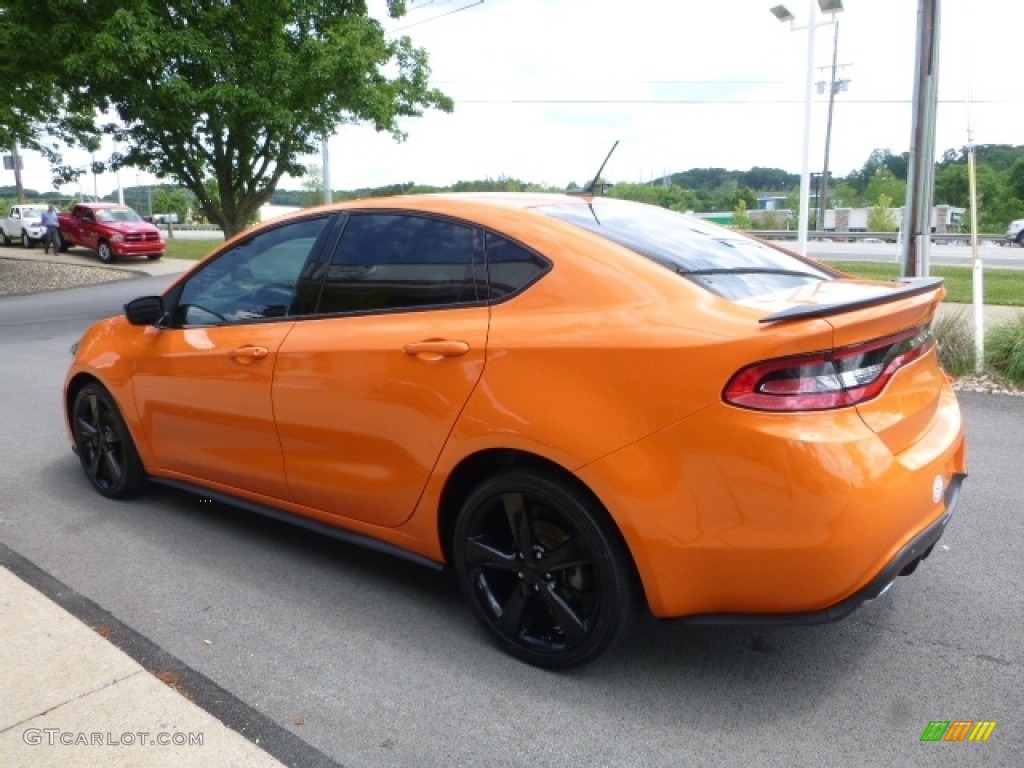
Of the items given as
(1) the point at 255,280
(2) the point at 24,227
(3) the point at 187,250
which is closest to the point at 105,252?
(3) the point at 187,250

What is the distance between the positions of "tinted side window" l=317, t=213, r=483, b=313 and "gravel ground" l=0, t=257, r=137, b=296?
21.0m

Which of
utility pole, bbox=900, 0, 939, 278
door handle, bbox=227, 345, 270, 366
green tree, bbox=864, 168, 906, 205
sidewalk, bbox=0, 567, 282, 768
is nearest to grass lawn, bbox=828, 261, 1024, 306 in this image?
utility pole, bbox=900, 0, 939, 278

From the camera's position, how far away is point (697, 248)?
3.12 m

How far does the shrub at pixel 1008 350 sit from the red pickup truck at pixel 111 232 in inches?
1047

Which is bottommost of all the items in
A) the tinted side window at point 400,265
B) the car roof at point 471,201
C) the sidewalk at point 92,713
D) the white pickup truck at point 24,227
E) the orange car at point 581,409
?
the sidewalk at point 92,713

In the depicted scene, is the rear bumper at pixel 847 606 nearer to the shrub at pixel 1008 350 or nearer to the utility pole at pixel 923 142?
the shrub at pixel 1008 350

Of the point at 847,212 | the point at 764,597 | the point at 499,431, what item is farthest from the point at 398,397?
the point at 847,212

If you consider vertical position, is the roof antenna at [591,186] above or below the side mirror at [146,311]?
above

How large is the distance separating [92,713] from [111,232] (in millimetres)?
28550

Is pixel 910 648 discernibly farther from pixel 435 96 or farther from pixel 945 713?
pixel 435 96

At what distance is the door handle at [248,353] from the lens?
356 cm

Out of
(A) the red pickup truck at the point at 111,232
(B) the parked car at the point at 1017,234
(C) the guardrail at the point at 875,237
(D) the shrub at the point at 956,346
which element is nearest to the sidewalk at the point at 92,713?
(D) the shrub at the point at 956,346

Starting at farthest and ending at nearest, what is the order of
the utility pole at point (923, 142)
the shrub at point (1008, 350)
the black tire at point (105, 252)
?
the black tire at point (105, 252) → the utility pole at point (923, 142) → the shrub at point (1008, 350)

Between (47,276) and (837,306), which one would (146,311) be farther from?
(47,276)
